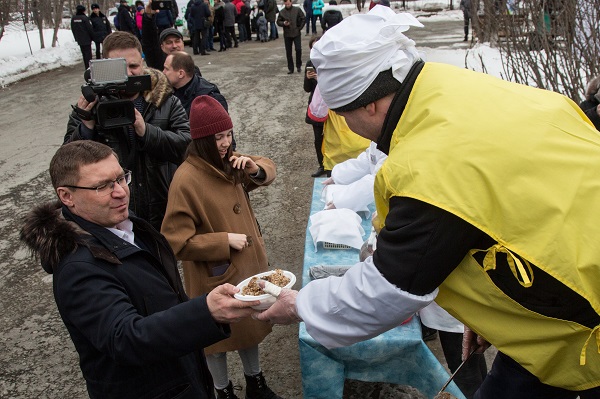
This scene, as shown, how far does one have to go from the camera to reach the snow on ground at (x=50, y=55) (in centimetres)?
1230

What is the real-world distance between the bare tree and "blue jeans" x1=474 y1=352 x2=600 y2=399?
4.54 meters

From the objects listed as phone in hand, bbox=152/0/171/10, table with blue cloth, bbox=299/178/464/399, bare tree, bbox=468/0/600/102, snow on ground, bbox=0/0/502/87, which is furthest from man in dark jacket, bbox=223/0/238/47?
table with blue cloth, bbox=299/178/464/399

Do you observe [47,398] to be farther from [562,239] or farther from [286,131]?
[286,131]

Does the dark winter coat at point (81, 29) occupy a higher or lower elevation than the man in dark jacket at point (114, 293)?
higher

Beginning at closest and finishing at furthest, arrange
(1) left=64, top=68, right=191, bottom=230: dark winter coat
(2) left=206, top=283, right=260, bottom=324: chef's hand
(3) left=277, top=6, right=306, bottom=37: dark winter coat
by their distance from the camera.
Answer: (2) left=206, top=283, right=260, bottom=324: chef's hand → (1) left=64, top=68, right=191, bottom=230: dark winter coat → (3) left=277, top=6, right=306, bottom=37: dark winter coat

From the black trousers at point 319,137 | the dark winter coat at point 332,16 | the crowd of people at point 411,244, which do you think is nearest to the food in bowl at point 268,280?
the crowd of people at point 411,244

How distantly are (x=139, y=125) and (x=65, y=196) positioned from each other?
1.40 meters

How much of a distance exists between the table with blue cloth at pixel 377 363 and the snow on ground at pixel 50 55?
28.3ft

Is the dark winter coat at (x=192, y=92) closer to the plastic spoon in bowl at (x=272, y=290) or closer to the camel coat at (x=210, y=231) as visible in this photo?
the camel coat at (x=210, y=231)

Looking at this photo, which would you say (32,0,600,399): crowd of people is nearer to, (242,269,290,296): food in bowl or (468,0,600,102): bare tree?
(242,269,290,296): food in bowl

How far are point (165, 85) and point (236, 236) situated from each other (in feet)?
4.63

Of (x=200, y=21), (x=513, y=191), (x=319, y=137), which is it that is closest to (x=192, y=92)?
(x=319, y=137)

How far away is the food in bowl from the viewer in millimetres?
2414

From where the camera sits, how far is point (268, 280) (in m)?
2.68
